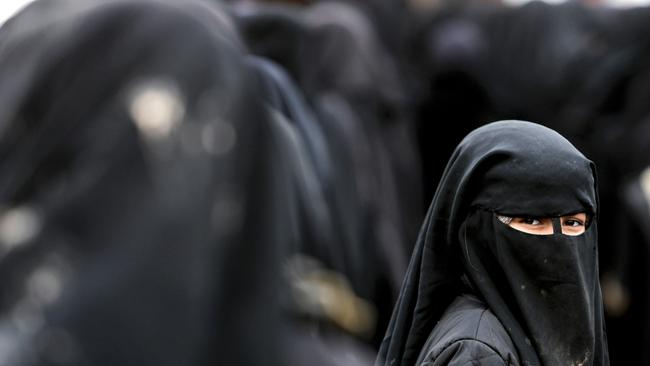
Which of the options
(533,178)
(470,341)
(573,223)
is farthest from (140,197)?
(573,223)

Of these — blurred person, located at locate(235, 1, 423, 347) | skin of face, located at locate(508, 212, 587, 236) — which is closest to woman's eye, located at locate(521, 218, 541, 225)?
skin of face, located at locate(508, 212, 587, 236)

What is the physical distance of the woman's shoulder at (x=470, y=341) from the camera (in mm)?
2393

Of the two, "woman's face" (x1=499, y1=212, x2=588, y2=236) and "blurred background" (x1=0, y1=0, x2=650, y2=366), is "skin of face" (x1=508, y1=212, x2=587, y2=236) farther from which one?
"blurred background" (x1=0, y1=0, x2=650, y2=366)

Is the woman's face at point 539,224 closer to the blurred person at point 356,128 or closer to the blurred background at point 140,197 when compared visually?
the blurred background at point 140,197

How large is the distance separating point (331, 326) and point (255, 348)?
123 cm

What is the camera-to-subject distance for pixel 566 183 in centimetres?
261

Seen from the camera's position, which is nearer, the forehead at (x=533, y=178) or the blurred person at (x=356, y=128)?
the forehead at (x=533, y=178)

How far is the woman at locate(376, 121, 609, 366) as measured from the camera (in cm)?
258

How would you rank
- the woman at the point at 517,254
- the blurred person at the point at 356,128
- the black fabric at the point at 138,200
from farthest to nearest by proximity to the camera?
the blurred person at the point at 356,128
the woman at the point at 517,254
the black fabric at the point at 138,200

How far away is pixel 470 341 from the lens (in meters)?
2.42

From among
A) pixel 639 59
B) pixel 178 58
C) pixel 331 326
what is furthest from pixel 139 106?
pixel 639 59

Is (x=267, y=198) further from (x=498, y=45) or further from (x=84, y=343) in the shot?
(x=498, y=45)

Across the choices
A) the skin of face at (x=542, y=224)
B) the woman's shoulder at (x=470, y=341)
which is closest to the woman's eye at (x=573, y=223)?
the skin of face at (x=542, y=224)

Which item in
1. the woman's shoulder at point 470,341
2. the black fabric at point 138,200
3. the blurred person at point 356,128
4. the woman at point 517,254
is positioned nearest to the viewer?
the black fabric at point 138,200
